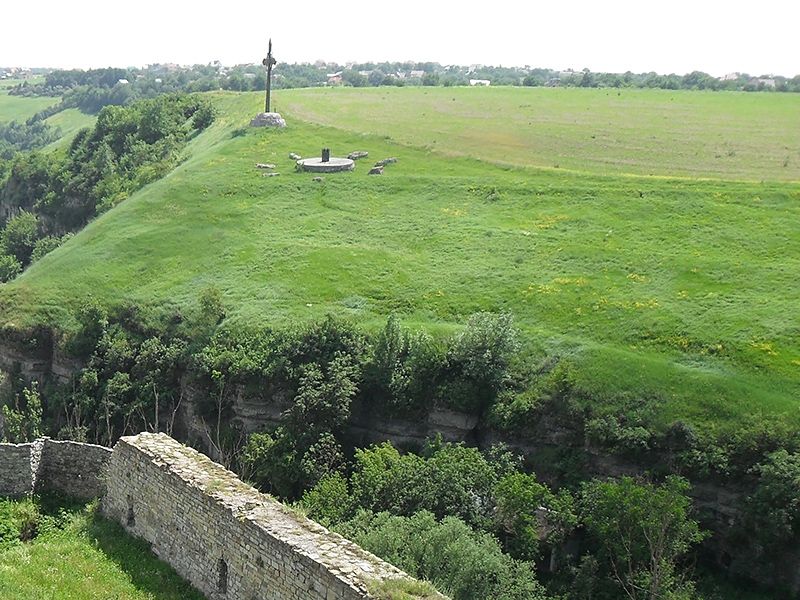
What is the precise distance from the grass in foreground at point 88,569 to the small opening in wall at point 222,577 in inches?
26.5

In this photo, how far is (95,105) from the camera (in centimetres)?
19138

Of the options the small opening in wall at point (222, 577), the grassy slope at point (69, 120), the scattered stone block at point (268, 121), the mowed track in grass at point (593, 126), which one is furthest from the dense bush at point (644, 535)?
the grassy slope at point (69, 120)

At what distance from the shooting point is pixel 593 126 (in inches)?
2940

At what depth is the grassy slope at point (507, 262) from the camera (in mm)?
32281

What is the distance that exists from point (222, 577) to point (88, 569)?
2924mm

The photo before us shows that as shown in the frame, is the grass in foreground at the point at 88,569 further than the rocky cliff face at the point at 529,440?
No

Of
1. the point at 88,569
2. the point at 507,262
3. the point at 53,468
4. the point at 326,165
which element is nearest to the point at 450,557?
the point at 88,569

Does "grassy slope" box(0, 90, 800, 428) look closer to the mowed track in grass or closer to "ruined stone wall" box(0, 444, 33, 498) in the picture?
Answer: the mowed track in grass

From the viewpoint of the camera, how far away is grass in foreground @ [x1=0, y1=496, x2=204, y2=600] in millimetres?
16266

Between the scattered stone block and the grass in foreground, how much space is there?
187 feet

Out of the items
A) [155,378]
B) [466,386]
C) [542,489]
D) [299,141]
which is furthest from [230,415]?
[299,141]

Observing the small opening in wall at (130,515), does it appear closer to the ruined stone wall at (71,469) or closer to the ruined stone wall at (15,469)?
the ruined stone wall at (71,469)

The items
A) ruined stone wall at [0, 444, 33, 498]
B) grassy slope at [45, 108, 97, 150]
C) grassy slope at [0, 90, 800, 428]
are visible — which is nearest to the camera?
ruined stone wall at [0, 444, 33, 498]

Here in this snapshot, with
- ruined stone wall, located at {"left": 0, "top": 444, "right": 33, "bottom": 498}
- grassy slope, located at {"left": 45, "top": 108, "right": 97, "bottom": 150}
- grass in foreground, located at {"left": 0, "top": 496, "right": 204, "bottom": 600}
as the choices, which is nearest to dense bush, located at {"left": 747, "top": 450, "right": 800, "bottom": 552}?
grass in foreground, located at {"left": 0, "top": 496, "right": 204, "bottom": 600}
